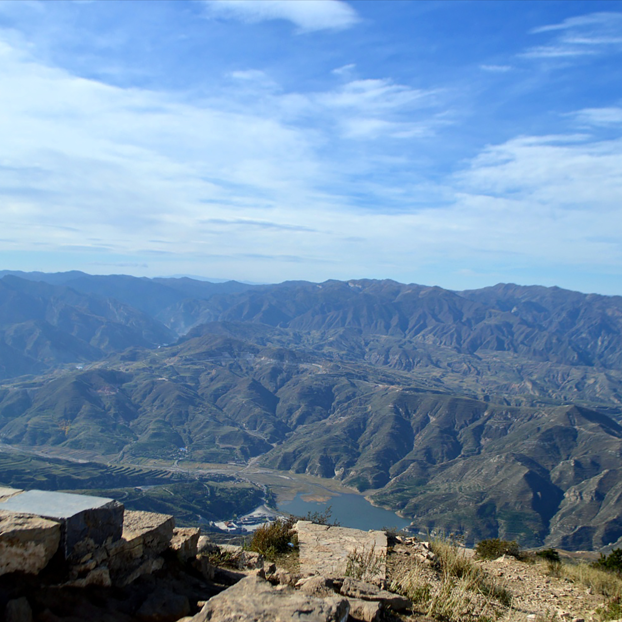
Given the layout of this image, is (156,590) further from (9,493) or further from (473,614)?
(473,614)

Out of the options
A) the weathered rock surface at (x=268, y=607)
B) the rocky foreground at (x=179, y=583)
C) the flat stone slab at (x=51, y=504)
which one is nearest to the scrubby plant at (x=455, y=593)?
the rocky foreground at (x=179, y=583)

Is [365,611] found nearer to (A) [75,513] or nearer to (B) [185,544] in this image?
(B) [185,544]

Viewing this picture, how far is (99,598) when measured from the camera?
256 inches

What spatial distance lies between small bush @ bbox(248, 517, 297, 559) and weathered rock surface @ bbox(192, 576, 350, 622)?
5846 mm

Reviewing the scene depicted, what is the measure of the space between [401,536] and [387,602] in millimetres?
8383

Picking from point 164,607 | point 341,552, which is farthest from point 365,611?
point 341,552

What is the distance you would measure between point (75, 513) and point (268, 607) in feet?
9.94

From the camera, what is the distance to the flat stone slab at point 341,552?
9.72 meters

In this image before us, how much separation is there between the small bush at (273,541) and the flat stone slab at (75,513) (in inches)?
233

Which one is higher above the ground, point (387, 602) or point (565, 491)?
point (387, 602)

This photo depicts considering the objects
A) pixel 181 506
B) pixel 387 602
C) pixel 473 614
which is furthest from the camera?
pixel 181 506

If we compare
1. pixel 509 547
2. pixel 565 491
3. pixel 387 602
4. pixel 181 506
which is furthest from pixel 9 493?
pixel 565 491

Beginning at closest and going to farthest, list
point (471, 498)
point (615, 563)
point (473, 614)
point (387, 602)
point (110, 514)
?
point (110, 514) → point (387, 602) → point (473, 614) → point (615, 563) → point (471, 498)

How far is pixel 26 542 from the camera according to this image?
609cm
